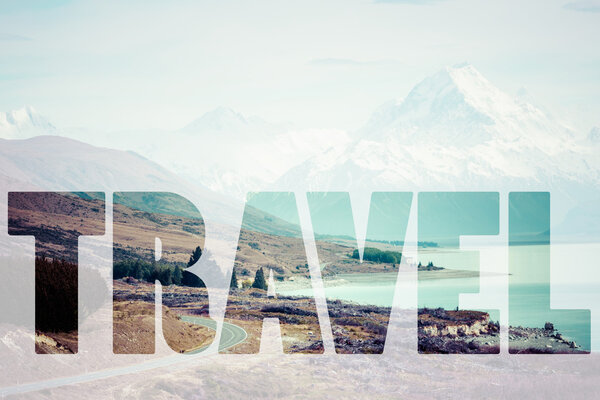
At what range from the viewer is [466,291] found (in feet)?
453

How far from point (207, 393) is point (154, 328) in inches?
566

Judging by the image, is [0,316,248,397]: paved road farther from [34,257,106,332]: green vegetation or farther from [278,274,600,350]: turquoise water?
[278,274,600,350]: turquoise water

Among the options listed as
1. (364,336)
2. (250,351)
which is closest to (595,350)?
(364,336)

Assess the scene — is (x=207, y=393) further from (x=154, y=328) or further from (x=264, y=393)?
(x=154, y=328)

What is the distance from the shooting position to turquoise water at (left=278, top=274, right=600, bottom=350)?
307 feet

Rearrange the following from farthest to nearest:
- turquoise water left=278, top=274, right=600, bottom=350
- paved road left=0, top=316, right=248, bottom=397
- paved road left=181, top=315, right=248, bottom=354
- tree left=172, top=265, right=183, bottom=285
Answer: tree left=172, top=265, right=183, bottom=285 < turquoise water left=278, top=274, right=600, bottom=350 < paved road left=181, top=315, right=248, bottom=354 < paved road left=0, top=316, right=248, bottom=397

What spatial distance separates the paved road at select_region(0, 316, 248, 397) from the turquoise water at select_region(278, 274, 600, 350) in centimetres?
3970

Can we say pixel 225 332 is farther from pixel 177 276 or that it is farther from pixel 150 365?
pixel 177 276

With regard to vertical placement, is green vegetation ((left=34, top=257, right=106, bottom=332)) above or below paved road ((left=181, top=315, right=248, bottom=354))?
above

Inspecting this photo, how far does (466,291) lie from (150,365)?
326 feet

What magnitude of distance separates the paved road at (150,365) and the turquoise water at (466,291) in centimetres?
3970

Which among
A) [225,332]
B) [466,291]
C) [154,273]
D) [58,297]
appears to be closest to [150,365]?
[58,297]

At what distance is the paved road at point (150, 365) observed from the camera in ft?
130

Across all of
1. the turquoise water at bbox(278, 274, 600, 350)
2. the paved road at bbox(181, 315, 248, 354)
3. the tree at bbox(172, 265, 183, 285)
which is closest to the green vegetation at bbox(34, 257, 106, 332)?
the paved road at bbox(181, 315, 248, 354)
